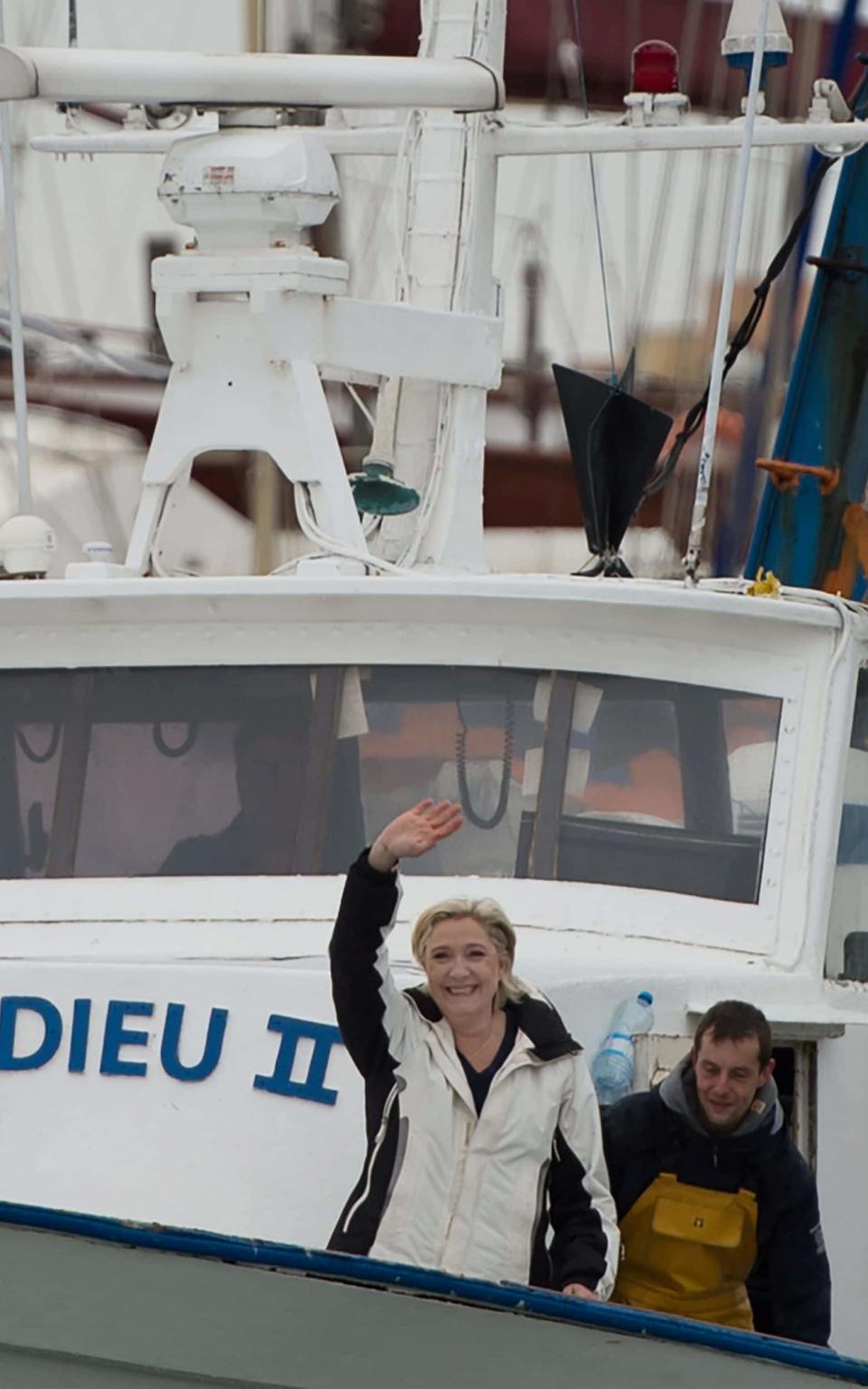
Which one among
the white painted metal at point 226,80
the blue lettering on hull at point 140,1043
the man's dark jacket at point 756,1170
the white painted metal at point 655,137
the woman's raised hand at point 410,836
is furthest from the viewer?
the white painted metal at point 655,137

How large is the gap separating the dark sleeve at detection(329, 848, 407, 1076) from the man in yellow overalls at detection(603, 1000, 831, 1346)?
0.67 metres

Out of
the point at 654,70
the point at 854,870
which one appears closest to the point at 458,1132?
the point at 854,870

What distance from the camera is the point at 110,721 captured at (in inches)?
318

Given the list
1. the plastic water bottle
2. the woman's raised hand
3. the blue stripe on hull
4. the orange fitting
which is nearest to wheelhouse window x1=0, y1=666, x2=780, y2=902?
the plastic water bottle

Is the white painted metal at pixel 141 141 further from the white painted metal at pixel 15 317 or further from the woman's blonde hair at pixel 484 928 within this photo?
the woman's blonde hair at pixel 484 928

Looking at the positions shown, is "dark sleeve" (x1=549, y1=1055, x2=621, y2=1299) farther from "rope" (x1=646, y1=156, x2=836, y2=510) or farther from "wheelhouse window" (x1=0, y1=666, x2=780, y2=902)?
"rope" (x1=646, y1=156, x2=836, y2=510)

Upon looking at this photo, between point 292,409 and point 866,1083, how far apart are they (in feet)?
9.26

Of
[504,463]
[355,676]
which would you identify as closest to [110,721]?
[355,676]

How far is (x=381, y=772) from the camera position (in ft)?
26.1

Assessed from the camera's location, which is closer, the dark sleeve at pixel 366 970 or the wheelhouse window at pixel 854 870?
the dark sleeve at pixel 366 970

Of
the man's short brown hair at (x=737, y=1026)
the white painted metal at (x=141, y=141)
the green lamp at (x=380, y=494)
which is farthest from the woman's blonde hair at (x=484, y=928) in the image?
the white painted metal at (x=141, y=141)

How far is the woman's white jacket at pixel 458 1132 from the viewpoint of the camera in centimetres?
614

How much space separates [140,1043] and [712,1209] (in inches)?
60.9

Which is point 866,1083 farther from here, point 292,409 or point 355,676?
point 292,409
